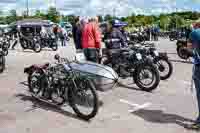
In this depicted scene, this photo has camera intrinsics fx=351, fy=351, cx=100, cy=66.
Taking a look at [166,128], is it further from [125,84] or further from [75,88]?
[125,84]

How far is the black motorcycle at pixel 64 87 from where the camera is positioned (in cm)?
623

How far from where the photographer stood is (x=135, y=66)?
946cm

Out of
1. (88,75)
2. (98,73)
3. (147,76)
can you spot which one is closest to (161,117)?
(98,73)

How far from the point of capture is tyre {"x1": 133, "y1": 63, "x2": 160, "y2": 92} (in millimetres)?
8875

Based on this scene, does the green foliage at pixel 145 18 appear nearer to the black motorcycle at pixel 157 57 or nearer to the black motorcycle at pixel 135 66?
the black motorcycle at pixel 157 57

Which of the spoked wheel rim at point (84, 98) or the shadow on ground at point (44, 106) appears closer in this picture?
the spoked wheel rim at point (84, 98)

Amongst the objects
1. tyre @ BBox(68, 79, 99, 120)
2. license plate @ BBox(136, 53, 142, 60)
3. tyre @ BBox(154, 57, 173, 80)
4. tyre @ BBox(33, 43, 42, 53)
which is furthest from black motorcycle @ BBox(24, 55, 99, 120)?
tyre @ BBox(33, 43, 42, 53)

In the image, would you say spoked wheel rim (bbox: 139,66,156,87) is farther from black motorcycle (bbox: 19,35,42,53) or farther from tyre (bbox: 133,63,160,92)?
black motorcycle (bbox: 19,35,42,53)

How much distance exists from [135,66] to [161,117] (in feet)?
10.2

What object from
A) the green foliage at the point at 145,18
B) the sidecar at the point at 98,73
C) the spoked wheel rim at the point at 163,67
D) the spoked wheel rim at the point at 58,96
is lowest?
the spoked wheel rim at the point at 58,96

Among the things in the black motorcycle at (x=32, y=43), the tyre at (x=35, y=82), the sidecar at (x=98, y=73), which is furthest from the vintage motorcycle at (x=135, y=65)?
the black motorcycle at (x=32, y=43)

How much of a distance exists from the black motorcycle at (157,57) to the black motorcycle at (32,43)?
481 inches

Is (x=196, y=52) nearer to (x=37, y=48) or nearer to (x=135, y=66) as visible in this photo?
(x=135, y=66)

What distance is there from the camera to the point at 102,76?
6.77m
